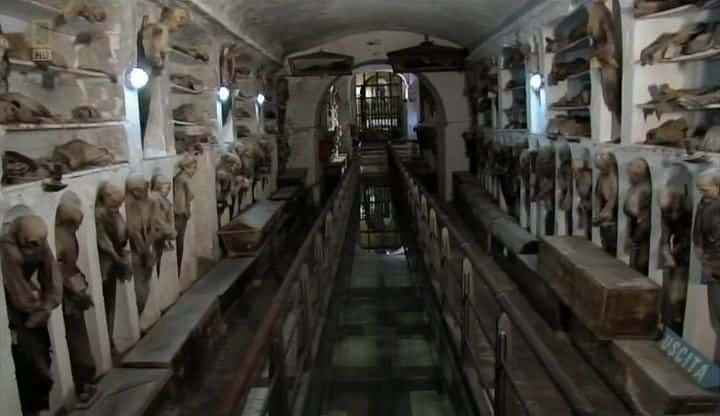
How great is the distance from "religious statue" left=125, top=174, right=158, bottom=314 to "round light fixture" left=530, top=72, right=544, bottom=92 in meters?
4.34

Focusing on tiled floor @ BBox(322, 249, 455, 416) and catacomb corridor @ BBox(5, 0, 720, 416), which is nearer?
catacomb corridor @ BBox(5, 0, 720, 416)

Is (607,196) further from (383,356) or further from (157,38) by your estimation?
(157,38)

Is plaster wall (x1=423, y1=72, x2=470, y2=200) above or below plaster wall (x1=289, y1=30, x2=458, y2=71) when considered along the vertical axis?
below

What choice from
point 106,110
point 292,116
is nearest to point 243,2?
point 106,110

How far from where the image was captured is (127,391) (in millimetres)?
3684

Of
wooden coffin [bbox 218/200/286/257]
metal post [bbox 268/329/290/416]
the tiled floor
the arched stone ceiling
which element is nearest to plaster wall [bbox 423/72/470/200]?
the arched stone ceiling

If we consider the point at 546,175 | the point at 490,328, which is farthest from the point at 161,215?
the point at 546,175

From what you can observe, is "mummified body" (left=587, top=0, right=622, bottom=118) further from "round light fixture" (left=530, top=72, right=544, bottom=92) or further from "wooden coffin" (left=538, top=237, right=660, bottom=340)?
"round light fixture" (left=530, top=72, right=544, bottom=92)

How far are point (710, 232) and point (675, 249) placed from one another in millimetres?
690

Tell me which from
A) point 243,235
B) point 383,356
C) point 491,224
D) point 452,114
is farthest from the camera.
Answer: point 452,114

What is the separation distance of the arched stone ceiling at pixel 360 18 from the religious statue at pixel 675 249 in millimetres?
3273

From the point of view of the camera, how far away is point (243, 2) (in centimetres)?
700

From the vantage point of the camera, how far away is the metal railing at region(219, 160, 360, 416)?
2064 millimetres

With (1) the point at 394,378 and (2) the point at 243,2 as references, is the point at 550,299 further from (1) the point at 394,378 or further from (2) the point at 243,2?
(2) the point at 243,2
